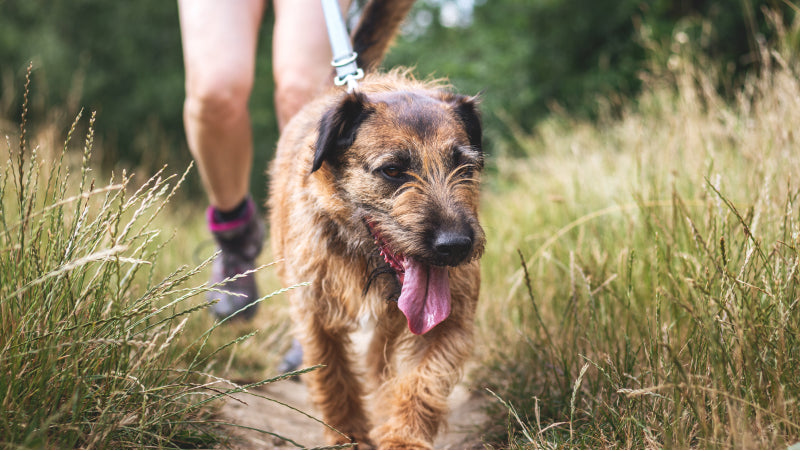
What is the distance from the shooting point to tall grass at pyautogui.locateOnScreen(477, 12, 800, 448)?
5.80 ft

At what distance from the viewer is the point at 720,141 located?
464 centimetres

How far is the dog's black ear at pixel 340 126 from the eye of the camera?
2443mm

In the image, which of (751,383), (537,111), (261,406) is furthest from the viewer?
(537,111)

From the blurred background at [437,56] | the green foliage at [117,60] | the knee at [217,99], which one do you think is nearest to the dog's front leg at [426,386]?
the knee at [217,99]

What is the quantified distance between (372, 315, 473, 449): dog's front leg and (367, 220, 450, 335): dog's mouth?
214mm

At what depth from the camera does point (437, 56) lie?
1507cm

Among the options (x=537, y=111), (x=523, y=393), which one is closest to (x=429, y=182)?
(x=523, y=393)

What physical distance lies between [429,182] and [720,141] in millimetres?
3410

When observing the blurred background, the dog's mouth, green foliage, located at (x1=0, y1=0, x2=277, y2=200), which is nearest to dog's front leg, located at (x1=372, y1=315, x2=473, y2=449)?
the dog's mouth

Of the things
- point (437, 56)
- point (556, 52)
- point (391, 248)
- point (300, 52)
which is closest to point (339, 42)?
point (300, 52)

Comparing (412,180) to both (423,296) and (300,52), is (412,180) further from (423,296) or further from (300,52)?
(300,52)

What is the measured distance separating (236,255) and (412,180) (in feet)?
7.36

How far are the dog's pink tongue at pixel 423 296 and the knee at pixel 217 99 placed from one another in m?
1.64

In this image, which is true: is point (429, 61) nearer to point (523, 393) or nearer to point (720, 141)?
point (720, 141)
